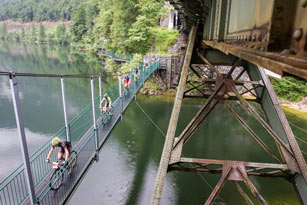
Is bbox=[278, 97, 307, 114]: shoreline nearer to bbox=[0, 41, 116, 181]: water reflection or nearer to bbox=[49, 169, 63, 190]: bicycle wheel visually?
bbox=[0, 41, 116, 181]: water reflection

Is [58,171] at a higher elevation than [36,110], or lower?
higher

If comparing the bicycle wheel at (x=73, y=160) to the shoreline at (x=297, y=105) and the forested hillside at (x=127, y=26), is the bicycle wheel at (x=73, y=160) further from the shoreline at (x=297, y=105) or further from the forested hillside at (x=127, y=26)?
the forested hillside at (x=127, y=26)

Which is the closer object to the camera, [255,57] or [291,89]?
[255,57]

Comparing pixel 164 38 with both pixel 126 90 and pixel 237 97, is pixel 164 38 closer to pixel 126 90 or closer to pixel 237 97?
pixel 126 90

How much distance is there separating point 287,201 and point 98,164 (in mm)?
8176

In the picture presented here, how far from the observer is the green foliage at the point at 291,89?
18.8 metres

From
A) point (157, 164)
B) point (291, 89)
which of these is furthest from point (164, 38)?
point (157, 164)

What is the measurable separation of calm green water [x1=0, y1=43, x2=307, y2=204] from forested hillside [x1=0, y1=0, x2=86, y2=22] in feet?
305

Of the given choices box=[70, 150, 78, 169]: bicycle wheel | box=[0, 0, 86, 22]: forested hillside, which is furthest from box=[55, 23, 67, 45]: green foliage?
box=[70, 150, 78, 169]: bicycle wheel

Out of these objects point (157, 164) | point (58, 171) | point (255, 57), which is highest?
point (255, 57)

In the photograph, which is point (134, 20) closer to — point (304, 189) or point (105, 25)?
point (105, 25)

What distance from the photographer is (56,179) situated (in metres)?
4.73

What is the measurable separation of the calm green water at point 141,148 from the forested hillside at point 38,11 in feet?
305

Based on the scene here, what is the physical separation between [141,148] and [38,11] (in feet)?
400
